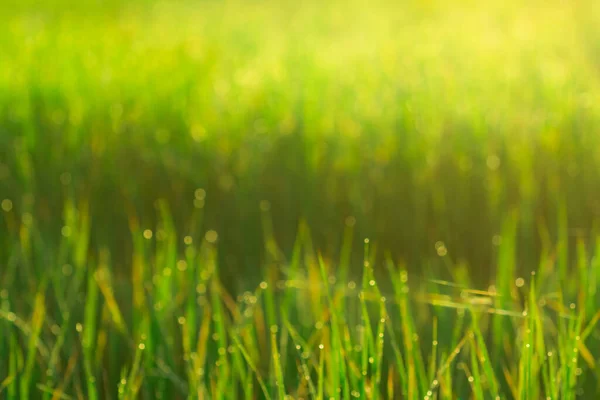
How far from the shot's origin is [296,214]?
6.28ft

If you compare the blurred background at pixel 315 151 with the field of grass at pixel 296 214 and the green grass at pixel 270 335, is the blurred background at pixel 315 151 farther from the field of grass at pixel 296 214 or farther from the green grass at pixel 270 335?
the green grass at pixel 270 335

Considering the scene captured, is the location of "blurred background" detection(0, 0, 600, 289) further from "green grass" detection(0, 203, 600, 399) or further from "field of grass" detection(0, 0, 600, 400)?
"green grass" detection(0, 203, 600, 399)

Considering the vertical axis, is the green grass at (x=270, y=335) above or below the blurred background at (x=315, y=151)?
below

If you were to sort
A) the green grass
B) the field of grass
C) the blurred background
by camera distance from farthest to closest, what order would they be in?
the blurred background → the field of grass → the green grass

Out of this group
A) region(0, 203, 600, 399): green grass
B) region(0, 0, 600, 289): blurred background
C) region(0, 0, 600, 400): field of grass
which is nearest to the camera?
region(0, 203, 600, 399): green grass

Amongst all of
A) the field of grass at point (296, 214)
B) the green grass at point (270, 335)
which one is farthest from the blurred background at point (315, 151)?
the green grass at point (270, 335)

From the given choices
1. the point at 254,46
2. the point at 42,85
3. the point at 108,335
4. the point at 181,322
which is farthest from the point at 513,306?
the point at 254,46

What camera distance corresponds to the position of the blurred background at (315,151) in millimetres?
1867

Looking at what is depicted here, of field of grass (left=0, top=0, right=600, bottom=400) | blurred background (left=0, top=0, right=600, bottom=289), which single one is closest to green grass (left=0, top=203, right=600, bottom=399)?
field of grass (left=0, top=0, right=600, bottom=400)

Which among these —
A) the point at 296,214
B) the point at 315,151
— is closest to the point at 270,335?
the point at 296,214

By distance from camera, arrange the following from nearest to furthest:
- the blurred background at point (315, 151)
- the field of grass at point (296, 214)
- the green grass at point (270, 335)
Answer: the green grass at point (270, 335)
the field of grass at point (296, 214)
the blurred background at point (315, 151)

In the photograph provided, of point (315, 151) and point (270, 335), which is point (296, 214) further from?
point (270, 335)

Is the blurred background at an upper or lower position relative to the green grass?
upper

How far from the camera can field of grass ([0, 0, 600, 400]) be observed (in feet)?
4.26
